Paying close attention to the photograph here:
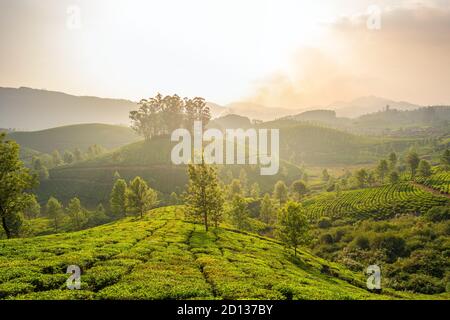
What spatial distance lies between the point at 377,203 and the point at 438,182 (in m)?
36.8

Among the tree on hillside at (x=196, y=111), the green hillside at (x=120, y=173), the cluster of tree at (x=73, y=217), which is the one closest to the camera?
the cluster of tree at (x=73, y=217)

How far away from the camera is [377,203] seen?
4225 inches

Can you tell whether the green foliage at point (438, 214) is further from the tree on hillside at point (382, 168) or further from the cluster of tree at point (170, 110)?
the cluster of tree at point (170, 110)

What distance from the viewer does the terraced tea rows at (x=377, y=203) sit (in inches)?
3799

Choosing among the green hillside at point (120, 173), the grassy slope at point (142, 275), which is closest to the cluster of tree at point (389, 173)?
the green hillside at point (120, 173)

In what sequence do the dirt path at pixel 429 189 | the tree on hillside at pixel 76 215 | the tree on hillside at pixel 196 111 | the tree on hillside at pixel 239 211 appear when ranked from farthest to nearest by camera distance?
the tree on hillside at pixel 196 111, the dirt path at pixel 429 189, the tree on hillside at pixel 76 215, the tree on hillside at pixel 239 211

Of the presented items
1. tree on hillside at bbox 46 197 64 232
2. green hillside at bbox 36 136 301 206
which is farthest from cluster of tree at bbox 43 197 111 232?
green hillside at bbox 36 136 301 206

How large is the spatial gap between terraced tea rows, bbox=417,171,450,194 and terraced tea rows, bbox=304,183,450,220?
5540mm

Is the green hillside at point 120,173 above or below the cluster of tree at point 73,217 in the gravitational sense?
above

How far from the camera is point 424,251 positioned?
216ft

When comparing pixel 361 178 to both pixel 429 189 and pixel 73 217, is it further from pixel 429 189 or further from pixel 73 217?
pixel 73 217

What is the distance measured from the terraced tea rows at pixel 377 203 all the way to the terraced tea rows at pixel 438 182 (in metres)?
5.54

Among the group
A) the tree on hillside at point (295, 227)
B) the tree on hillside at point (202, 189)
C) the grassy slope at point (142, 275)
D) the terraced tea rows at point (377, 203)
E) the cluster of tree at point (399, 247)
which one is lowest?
the cluster of tree at point (399, 247)

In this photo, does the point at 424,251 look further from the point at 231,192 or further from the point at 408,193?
the point at 231,192
